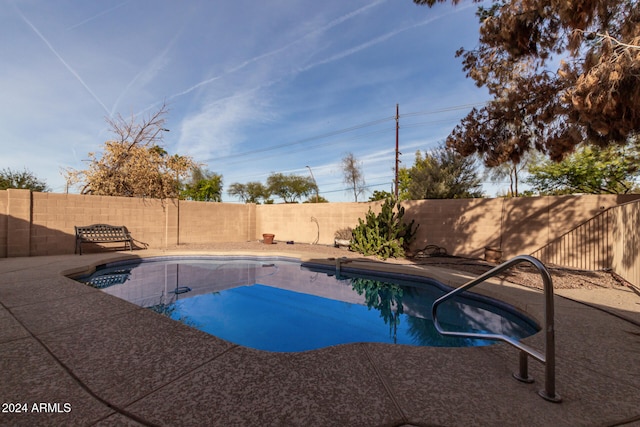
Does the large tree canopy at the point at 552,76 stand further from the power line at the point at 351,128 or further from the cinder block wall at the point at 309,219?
the cinder block wall at the point at 309,219

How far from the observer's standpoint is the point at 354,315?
4.84 meters

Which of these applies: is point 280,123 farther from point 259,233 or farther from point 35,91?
point 35,91

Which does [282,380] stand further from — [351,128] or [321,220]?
[351,128]

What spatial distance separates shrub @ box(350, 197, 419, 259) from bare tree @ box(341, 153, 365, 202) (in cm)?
2243

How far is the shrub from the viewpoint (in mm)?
9055

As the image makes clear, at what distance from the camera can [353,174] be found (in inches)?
1259

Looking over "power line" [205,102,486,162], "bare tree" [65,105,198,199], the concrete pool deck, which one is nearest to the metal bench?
"bare tree" [65,105,198,199]

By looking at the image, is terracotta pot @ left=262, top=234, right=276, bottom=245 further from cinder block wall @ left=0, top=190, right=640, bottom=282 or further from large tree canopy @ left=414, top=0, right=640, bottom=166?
large tree canopy @ left=414, top=0, right=640, bottom=166

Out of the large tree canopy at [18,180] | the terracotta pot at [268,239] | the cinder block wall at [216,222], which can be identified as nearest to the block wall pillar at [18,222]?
the cinder block wall at [216,222]

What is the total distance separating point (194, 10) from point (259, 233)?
9.60m

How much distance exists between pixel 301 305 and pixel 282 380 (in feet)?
11.4

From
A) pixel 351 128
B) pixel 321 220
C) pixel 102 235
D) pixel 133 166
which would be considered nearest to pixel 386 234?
pixel 321 220

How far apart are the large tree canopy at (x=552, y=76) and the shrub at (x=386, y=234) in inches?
113

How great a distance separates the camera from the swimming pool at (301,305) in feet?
12.7
